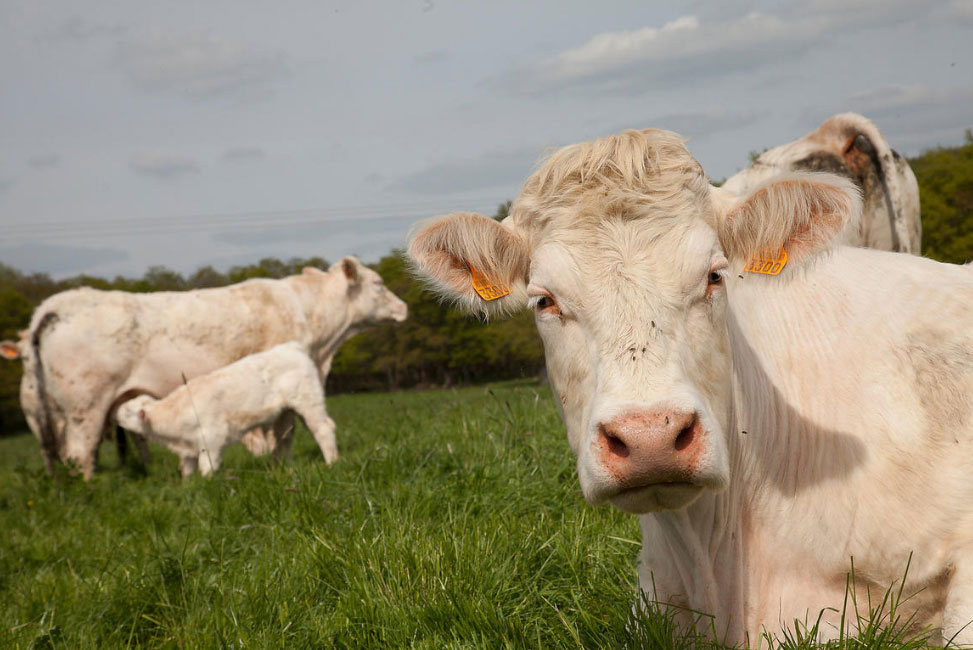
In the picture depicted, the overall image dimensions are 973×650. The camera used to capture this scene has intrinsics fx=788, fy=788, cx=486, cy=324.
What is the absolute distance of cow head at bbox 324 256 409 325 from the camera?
13.6 meters

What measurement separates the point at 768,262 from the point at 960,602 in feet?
4.13

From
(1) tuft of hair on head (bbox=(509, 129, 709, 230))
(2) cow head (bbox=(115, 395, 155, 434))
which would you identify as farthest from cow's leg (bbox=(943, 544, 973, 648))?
(2) cow head (bbox=(115, 395, 155, 434))

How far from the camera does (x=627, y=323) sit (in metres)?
2.39

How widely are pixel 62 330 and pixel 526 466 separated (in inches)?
303

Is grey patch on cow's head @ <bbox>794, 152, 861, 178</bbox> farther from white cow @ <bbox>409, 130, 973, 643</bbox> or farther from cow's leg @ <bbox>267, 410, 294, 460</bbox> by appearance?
cow's leg @ <bbox>267, 410, 294, 460</bbox>

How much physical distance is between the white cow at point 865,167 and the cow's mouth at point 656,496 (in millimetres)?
5869

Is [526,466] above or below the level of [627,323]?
below

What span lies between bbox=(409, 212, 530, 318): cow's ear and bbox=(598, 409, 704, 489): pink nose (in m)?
1.04

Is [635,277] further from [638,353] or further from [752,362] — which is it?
[752,362]

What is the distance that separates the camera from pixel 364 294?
14.0 metres

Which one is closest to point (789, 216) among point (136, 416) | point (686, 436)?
point (686, 436)

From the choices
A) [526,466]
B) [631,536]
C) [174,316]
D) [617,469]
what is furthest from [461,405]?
[617,469]

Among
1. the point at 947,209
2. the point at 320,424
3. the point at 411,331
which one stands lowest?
the point at 411,331

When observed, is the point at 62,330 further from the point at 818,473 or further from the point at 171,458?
the point at 818,473
